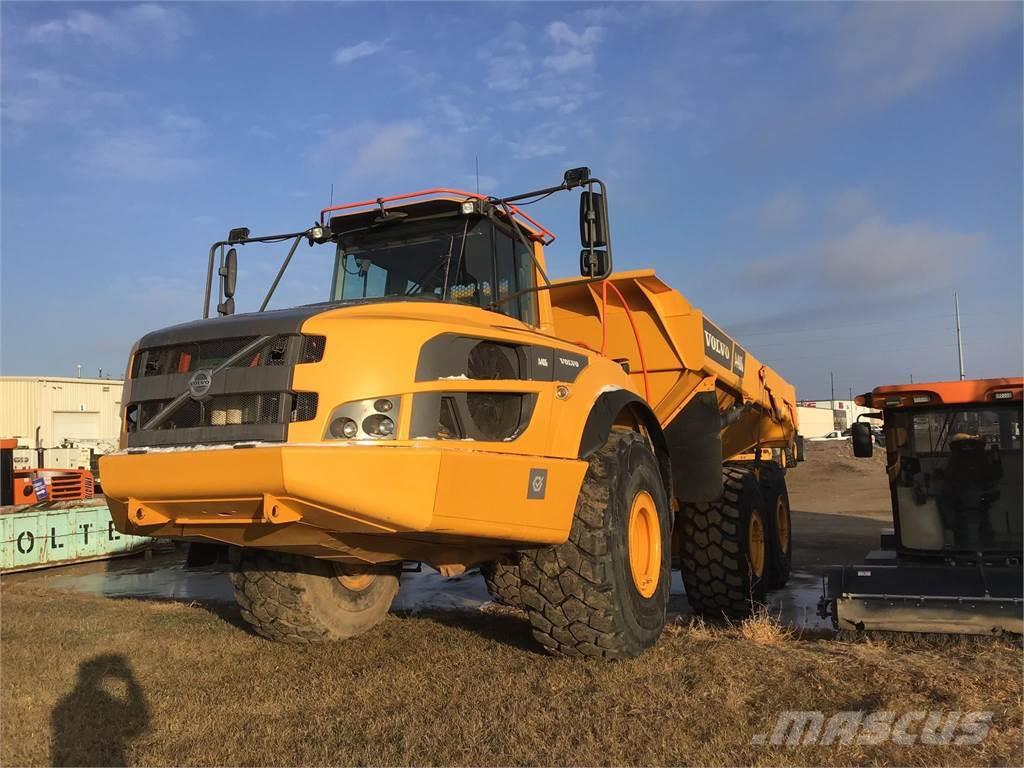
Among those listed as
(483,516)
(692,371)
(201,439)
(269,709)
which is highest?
(692,371)

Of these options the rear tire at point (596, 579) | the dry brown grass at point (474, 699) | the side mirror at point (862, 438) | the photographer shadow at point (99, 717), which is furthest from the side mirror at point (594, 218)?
the side mirror at point (862, 438)

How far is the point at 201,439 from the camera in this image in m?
3.93

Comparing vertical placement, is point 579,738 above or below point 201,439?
below

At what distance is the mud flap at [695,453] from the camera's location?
653 cm

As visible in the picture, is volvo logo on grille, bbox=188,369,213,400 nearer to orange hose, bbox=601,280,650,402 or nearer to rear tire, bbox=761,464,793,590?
orange hose, bbox=601,280,650,402

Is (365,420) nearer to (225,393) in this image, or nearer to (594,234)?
(225,393)

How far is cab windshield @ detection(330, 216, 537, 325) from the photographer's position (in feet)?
16.5

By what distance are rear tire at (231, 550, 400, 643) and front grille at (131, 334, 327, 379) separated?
175 cm

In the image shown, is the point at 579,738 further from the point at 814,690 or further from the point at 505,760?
the point at 814,690

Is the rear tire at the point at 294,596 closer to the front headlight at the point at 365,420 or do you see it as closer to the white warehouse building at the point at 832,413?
the front headlight at the point at 365,420

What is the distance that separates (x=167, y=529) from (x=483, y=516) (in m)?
1.71

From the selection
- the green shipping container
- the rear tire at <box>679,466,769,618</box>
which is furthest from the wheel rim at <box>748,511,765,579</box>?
the green shipping container

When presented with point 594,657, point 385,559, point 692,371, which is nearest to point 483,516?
point 385,559

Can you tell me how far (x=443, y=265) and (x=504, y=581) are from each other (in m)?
2.01
